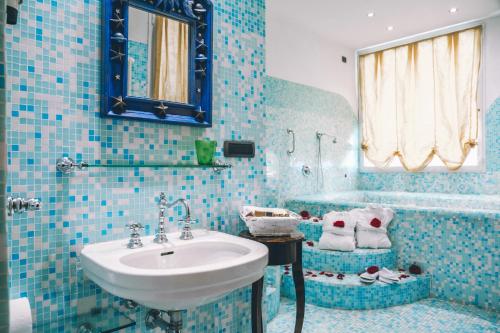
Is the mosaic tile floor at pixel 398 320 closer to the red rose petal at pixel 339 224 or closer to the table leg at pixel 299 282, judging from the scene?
the table leg at pixel 299 282

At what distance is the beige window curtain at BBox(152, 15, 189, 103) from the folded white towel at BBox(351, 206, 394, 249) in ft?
7.24

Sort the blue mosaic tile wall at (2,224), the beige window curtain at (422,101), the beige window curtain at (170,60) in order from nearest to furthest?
the blue mosaic tile wall at (2,224)
the beige window curtain at (170,60)
the beige window curtain at (422,101)

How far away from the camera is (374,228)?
322 centimetres

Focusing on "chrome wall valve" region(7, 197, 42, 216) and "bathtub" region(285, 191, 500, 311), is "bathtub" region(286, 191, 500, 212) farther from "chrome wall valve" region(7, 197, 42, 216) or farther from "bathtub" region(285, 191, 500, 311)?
"chrome wall valve" region(7, 197, 42, 216)

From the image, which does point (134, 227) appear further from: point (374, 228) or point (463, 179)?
point (463, 179)

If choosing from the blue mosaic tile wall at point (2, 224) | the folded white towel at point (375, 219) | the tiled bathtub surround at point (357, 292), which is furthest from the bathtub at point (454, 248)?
the blue mosaic tile wall at point (2, 224)

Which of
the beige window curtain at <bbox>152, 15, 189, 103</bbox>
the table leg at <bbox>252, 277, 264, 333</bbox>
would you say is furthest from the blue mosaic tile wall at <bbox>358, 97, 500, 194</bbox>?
the beige window curtain at <bbox>152, 15, 189, 103</bbox>

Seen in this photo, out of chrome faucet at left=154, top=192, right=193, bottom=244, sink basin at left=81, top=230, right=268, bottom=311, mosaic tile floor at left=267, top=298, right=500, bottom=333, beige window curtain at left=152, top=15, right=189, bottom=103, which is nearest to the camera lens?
sink basin at left=81, top=230, right=268, bottom=311

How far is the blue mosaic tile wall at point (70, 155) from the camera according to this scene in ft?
4.17

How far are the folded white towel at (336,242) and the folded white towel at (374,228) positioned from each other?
113 millimetres

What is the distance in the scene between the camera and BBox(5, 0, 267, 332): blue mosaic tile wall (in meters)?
1.27

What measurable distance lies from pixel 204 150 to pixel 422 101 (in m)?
3.93

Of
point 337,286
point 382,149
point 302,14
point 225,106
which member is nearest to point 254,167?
point 225,106

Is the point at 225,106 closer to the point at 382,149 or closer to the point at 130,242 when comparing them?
the point at 130,242
